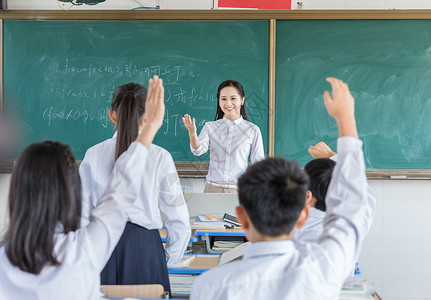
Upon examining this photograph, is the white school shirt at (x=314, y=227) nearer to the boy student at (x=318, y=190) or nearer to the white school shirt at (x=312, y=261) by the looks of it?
the boy student at (x=318, y=190)

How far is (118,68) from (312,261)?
3.43m

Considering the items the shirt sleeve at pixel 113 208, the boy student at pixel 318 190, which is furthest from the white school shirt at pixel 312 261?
the boy student at pixel 318 190

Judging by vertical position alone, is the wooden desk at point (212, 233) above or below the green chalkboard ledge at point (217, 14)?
below

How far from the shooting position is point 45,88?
4.21m

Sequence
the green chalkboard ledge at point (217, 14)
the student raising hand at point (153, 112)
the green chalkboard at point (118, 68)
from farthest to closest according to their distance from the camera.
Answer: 1. the green chalkboard at point (118, 68)
2. the green chalkboard ledge at point (217, 14)
3. the student raising hand at point (153, 112)

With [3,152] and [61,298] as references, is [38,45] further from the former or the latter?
[61,298]

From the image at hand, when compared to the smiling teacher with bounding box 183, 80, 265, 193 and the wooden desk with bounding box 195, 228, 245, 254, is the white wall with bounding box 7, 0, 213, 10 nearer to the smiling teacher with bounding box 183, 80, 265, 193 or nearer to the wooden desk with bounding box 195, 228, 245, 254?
the smiling teacher with bounding box 183, 80, 265, 193

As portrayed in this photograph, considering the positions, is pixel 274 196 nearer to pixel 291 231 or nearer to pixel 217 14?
pixel 291 231

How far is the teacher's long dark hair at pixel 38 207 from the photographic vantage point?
3.84 ft

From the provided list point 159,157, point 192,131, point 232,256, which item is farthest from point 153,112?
point 192,131

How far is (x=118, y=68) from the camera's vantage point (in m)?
4.18

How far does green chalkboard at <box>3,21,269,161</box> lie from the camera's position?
4129 mm

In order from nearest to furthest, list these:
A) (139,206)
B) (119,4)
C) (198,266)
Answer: (139,206) < (198,266) < (119,4)

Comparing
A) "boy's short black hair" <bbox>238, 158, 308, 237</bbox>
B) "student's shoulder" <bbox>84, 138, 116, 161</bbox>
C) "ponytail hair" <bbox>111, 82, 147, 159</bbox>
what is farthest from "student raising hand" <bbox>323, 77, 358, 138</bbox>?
"student's shoulder" <bbox>84, 138, 116, 161</bbox>
